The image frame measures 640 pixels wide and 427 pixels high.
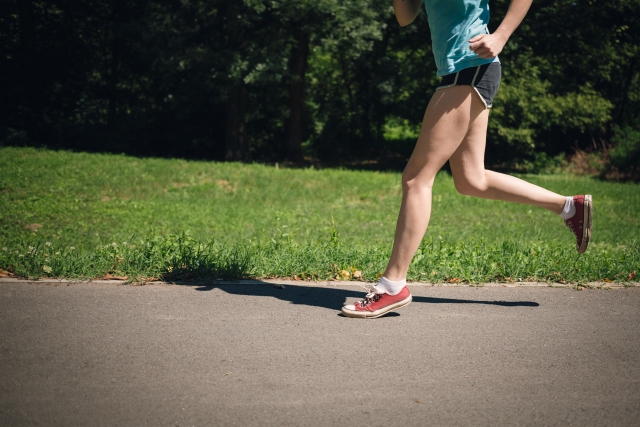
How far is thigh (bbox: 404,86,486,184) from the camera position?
372cm

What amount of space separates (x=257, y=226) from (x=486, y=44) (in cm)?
602

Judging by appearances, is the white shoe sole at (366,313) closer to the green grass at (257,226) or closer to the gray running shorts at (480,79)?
the green grass at (257,226)

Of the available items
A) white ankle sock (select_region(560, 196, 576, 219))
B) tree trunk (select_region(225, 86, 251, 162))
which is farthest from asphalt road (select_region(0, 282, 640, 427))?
tree trunk (select_region(225, 86, 251, 162))

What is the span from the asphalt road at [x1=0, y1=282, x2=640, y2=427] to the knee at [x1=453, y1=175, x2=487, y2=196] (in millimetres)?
729

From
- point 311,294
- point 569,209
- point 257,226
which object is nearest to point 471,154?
point 569,209

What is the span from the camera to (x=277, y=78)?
1911cm

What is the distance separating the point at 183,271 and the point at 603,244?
5.71 meters

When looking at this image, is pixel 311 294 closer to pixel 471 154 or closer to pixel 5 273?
pixel 471 154

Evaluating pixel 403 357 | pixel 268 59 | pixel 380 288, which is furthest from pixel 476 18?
pixel 268 59

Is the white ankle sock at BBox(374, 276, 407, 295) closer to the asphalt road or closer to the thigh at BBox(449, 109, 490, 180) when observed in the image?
the asphalt road

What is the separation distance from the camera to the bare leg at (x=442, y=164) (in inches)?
147

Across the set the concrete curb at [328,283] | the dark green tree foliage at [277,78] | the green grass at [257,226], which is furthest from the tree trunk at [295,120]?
the concrete curb at [328,283]

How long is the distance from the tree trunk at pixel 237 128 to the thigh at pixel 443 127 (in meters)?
18.3

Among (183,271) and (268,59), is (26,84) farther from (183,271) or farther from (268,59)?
(183,271)
